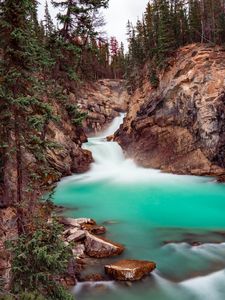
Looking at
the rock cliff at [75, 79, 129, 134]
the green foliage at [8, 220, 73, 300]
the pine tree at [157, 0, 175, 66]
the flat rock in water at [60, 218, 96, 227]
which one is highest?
the pine tree at [157, 0, 175, 66]

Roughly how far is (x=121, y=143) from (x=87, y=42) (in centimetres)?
2547

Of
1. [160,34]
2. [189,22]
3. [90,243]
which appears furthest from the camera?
[189,22]

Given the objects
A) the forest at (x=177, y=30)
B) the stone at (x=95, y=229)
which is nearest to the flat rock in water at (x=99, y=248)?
the stone at (x=95, y=229)

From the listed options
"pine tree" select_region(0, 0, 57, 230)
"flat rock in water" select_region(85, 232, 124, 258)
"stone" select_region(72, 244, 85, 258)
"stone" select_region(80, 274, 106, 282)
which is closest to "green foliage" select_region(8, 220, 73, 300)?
"pine tree" select_region(0, 0, 57, 230)

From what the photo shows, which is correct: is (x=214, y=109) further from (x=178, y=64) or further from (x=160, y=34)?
(x=160, y=34)

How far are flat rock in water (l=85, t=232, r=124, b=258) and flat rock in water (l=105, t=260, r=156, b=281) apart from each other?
112 cm

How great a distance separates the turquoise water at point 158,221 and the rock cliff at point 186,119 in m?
1.73

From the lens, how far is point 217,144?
90.2 feet

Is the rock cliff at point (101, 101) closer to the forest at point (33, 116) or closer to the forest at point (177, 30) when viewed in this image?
the forest at point (177, 30)

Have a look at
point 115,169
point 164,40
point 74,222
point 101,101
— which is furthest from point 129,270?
point 101,101

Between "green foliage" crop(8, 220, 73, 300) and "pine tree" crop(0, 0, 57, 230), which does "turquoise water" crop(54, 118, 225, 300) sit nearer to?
"green foliage" crop(8, 220, 73, 300)

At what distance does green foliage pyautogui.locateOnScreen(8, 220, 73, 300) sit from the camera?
22.3 feet

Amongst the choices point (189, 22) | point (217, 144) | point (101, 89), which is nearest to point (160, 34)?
point (189, 22)

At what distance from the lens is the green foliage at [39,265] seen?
6809 mm
